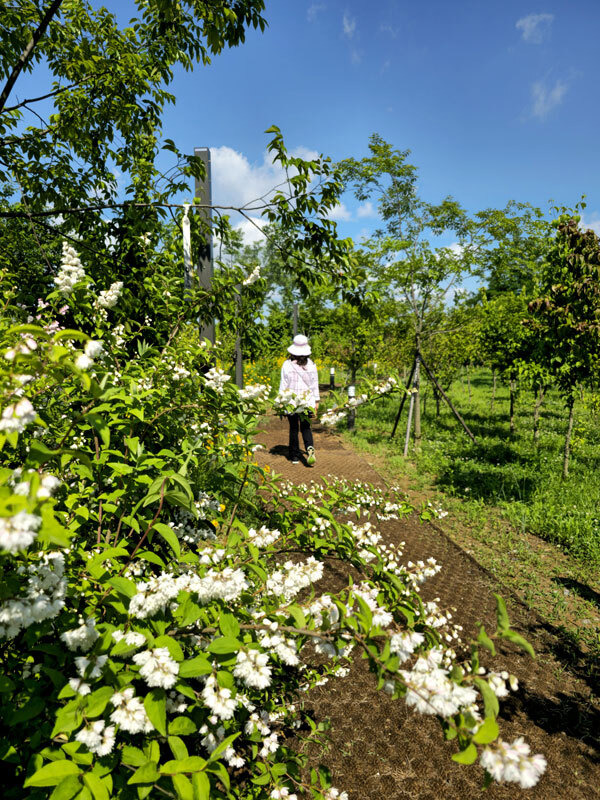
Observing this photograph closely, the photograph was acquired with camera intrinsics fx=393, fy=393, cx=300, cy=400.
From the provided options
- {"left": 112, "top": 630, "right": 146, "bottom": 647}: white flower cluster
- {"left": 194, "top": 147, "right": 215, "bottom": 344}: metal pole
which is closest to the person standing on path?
{"left": 194, "top": 147, "right": 215, "bottom": 344}: metal pole

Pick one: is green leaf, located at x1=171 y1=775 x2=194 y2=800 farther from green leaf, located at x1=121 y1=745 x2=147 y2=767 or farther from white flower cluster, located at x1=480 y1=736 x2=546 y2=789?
white flower cluster, located at x1=480 y1=736 x2=546 y2=789

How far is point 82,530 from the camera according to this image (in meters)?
1.64

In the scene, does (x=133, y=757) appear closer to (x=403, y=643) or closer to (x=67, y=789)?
(x=67, y=789)

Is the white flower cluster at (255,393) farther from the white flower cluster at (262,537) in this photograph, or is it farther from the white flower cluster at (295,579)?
the white flower cluster at (295,579)

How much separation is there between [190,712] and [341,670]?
1.44 metres

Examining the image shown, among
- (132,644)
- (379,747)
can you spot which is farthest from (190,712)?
(379,747)

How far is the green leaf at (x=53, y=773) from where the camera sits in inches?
29.3

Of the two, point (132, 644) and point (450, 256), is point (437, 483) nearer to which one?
point (450, 256)

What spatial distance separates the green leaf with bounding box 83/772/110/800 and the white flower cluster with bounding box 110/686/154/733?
86 millimetres

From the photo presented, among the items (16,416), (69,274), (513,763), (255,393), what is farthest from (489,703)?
(69,274)

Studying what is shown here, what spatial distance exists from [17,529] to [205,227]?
294 cm

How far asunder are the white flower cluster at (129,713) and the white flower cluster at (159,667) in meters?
0.06

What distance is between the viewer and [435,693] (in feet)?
2.77

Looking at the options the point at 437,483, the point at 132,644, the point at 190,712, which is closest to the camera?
the point at 132,644
